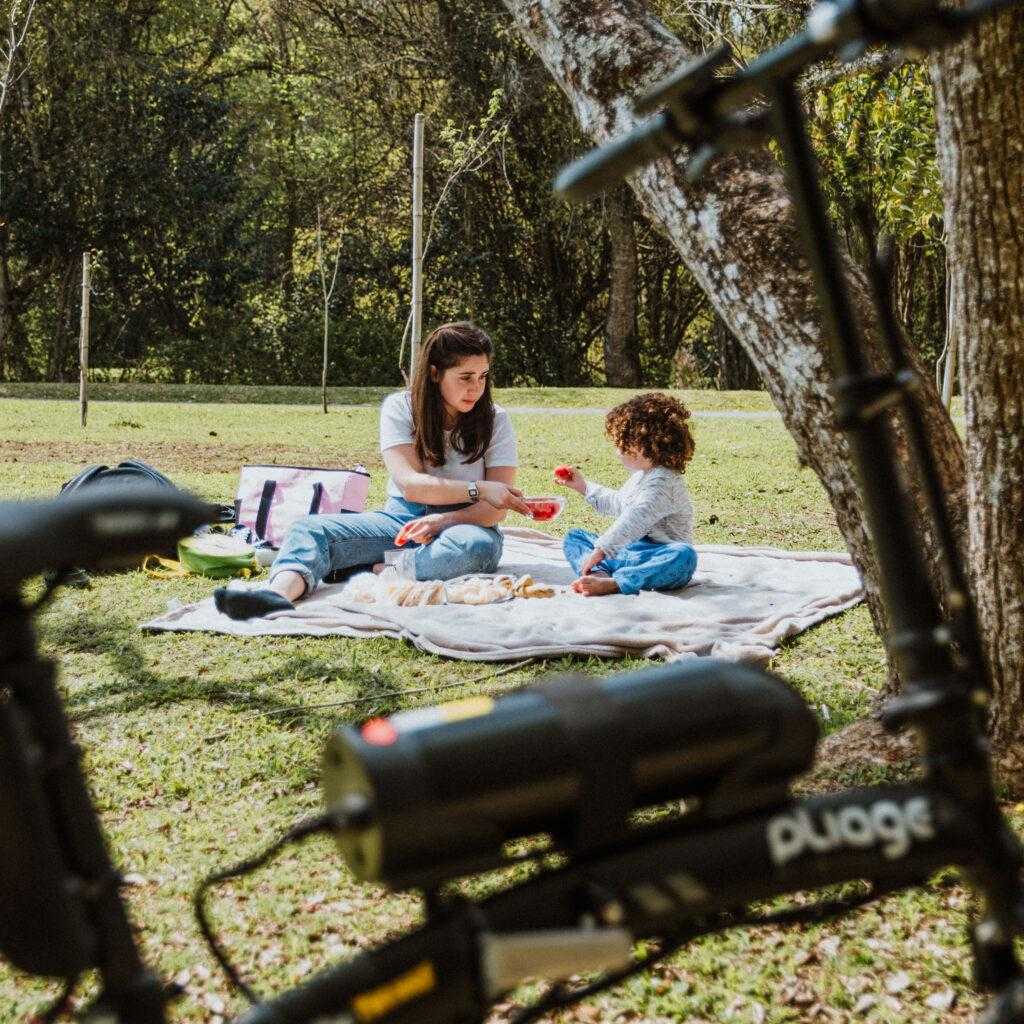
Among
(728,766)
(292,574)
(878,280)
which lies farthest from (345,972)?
(292,574)

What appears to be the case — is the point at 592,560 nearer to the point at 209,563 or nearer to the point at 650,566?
the point at 650,566

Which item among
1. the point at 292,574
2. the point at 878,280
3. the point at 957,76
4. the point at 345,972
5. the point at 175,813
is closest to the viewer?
the point at 345,972

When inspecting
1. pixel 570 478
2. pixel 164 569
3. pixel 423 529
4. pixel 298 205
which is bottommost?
pixel 164 569

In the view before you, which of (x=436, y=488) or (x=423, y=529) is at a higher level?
(x=436, y=488)

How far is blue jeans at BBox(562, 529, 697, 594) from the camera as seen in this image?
17.5 ft

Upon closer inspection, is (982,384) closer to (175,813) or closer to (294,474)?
(175,813)

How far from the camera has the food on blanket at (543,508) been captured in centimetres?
563

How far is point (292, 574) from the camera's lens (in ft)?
17.2

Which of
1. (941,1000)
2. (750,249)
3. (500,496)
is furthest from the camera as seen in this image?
A: (500,496)

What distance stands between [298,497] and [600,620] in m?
2.14

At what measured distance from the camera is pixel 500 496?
555 centimetres

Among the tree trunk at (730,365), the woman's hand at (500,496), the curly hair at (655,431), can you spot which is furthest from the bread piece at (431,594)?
the tree trunk at (730,365)

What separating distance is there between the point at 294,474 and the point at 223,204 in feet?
66.8

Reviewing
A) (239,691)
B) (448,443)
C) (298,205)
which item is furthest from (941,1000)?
(298,205)
